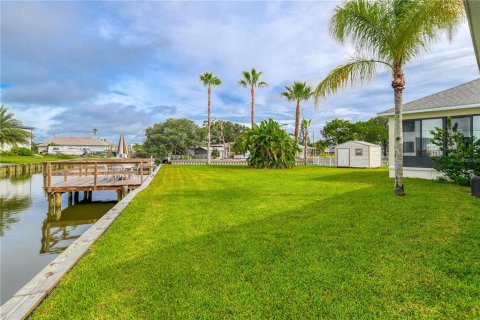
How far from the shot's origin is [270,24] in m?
13.4

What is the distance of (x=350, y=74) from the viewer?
887cm

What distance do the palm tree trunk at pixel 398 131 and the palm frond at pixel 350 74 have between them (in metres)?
0.64

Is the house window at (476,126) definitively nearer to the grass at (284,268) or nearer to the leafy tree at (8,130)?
the grass at (284,268)

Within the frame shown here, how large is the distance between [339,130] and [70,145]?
243 ft

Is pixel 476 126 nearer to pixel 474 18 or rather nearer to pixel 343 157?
pixel 474 18

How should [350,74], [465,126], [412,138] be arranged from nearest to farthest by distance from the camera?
[350,74], [465,126], [412,138]

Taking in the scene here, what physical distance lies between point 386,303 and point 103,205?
1316 cm

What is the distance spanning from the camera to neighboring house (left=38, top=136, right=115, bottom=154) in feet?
259

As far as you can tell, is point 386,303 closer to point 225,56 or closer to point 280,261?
point 280,261

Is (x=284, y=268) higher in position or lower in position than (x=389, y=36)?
lower

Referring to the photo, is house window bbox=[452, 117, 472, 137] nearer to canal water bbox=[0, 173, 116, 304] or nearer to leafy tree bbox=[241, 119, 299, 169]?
leafy tree bbox=[241, 119, 299, 169]

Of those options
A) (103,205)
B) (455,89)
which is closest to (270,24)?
(455,89)

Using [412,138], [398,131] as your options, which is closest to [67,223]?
[398,131]

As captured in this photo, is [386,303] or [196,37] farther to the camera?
[196,37]
